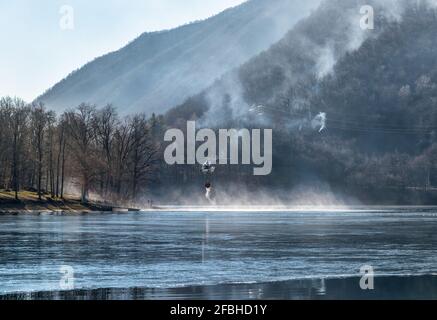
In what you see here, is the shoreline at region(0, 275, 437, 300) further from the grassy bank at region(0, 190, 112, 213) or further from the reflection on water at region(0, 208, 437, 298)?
the grassy bank at region(0, 190, 112, 213)

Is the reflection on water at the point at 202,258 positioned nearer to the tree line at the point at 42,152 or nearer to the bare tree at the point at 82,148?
the tree line at the point at 42,152

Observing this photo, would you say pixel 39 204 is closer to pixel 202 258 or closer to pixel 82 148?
pixel 82 148

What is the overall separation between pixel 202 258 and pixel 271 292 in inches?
737

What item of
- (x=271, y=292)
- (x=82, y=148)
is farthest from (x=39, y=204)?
(x=271, y=292)

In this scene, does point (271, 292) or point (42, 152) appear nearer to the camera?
point (271, 292)

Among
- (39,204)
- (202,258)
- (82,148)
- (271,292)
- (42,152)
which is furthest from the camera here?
(82,148)

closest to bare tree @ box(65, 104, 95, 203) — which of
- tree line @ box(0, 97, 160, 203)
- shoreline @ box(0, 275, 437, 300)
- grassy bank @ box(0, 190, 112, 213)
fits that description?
tree line @ box(0, 97, 160, 203)

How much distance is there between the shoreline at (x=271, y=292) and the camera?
150 feet

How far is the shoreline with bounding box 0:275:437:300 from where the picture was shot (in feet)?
150

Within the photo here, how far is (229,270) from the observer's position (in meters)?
57.6

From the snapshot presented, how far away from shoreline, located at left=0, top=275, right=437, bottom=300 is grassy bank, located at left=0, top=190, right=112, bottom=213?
362 ft

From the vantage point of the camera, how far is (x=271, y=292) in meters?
47.7
